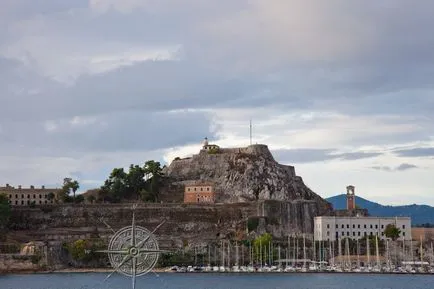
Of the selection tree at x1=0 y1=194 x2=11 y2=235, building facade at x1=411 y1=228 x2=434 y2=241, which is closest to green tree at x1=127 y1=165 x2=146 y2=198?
tree at x1=0 y1=194 x2=11 y2=235

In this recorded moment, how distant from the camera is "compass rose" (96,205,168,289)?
4772 centimetres

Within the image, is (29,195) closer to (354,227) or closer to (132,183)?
(132,183)

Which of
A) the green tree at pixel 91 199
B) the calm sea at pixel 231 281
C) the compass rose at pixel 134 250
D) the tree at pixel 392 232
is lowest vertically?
the calm sea at pixel 231 281

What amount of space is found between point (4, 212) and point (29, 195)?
17.8 meters

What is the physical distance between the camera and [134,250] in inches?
1882

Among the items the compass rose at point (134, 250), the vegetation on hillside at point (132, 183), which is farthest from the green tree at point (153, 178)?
the compass rose at point (134, 250)

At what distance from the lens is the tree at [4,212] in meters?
145

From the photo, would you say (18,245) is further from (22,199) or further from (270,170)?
(270,170)

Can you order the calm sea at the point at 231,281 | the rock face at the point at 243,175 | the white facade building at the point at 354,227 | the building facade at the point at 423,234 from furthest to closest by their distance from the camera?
the rock face at the point at 243,175
the building facade at the point at 423,234
the white facade building at the point at 354,227
the calm sea at the point at 231,281

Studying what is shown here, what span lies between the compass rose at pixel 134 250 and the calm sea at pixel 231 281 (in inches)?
1884

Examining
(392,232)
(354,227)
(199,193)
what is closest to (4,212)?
(199,193)

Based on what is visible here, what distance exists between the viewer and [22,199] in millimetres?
162500

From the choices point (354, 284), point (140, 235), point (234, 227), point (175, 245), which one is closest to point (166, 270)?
point (175, 245)

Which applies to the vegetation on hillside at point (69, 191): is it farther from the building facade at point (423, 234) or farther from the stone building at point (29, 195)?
the building facade at point (423, 234)
